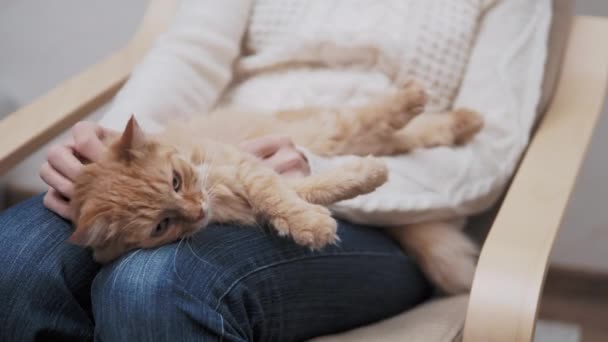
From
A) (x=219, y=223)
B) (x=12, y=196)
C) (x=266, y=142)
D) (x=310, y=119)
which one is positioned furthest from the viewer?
(x=12, y=196)

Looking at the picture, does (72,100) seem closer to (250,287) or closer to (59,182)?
(59,182)

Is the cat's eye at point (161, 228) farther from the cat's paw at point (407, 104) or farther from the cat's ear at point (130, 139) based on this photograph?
the cat's paw at point (407, 104)

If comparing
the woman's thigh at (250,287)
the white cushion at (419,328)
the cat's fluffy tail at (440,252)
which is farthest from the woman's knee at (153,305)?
the cat's fluffy tail at (440,252)

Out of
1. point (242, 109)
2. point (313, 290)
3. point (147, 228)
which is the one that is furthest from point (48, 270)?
point (242, 109)

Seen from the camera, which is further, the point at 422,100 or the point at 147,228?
the point at 422,100

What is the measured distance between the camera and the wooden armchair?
0.95 meters

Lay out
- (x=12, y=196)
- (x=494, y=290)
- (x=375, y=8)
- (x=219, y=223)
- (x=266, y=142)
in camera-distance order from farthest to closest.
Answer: (x=12, y=196) < (x=375, y=8) < (x=266, y=142) < (x=219, y=223) < (x=494, y=290)

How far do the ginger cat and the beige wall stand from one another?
75cm

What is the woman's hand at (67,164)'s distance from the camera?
3.48ft

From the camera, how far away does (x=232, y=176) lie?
1.12 m

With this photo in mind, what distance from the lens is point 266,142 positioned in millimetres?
1225

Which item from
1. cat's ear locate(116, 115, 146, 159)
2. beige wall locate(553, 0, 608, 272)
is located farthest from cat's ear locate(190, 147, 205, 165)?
beige wall locate(553, 0, 608, 272)

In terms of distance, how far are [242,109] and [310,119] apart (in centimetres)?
13

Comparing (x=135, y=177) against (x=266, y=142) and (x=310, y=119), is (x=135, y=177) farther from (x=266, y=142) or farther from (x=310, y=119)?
(x=310, y=119)
